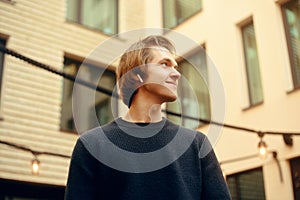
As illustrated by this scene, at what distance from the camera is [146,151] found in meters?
2.21

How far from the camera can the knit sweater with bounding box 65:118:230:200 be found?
208 centimetres

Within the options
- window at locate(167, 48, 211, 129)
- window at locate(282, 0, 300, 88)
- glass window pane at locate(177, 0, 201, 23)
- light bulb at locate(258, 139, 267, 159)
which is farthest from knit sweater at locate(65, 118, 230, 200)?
glass window pane at locate(177, 0, 201, 23)

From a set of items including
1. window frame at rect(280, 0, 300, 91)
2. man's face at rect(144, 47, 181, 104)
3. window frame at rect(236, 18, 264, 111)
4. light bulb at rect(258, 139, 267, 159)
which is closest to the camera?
man's face at rect(144, 47, 181, 104)

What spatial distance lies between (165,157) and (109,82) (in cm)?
1140

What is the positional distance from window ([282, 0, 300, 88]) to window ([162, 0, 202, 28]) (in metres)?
3.11

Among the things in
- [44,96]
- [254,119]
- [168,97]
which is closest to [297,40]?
[254,119]

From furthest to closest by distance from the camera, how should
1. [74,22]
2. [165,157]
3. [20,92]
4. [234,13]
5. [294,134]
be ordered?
[74,22] → [234,13] → [20,92] → [294,134] → [165,157]

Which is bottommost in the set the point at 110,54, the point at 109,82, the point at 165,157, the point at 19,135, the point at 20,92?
the point at 165,157

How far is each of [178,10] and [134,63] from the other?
1210cm

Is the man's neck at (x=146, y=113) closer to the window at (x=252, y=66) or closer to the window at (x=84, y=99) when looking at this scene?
the window at (x=252, y=66)

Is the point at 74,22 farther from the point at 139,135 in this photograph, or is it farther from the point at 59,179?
the point at 139,135

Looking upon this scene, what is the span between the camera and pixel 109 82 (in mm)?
13500

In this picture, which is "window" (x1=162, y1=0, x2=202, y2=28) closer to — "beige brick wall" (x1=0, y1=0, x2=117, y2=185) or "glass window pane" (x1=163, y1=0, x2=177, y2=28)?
"glass window pane" (x1=163, y1=0, x2=177, y2=28)

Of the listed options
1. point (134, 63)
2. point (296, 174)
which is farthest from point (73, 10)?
point (134, 63)
